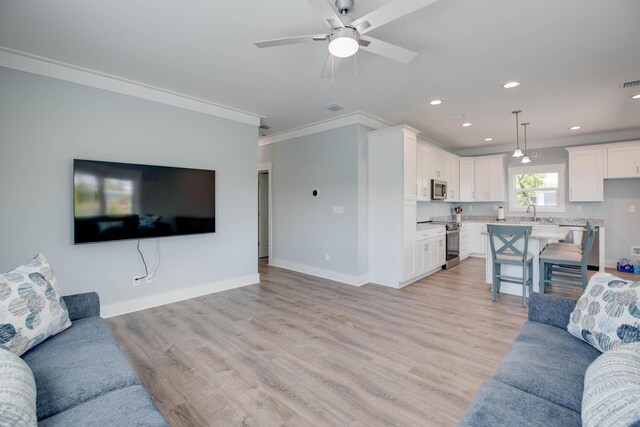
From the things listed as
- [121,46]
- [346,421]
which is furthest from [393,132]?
[346,421]

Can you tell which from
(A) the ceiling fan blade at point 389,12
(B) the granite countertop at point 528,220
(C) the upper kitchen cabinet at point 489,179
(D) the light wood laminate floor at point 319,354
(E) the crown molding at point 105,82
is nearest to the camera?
(A) the ceiling fan blade at point 389,12

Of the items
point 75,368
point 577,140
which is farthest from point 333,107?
point 577,140

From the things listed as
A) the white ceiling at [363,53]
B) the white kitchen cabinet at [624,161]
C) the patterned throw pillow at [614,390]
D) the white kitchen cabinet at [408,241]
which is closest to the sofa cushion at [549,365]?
the patterned throw pillow at [614,390]

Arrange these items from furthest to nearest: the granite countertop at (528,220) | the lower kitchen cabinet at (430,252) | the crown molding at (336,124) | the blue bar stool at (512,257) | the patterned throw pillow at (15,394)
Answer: the granite countertop at (528,220), the lower kitchen cabinet at (430,252), the crown molding at (336,124), the blue bar stool at (512,257), the patterned throw pillow at (15,394)

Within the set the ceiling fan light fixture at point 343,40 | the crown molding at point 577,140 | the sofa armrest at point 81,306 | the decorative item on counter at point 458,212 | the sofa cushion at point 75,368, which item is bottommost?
the sofa cushion at point 75,368

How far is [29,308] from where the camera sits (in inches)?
66.1

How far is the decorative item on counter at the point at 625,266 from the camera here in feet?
18.0

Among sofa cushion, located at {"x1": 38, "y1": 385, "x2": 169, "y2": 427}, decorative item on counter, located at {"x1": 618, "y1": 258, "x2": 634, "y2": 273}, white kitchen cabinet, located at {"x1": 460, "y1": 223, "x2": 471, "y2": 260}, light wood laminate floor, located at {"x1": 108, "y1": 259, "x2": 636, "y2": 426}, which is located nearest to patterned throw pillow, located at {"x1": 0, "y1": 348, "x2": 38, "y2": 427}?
sofa cushion, located at {"x1": 38, "y1": 385, "x2": 169, "y2": 427}

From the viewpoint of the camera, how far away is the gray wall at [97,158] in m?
2.91

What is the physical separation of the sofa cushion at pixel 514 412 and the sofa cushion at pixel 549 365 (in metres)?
0.07

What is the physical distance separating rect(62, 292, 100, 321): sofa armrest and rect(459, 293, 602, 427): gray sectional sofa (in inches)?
96.6

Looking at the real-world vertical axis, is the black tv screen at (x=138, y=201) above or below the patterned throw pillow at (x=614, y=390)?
above

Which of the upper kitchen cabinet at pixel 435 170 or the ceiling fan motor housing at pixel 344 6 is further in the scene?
the upper kitchen cabinet at pixel 435 170

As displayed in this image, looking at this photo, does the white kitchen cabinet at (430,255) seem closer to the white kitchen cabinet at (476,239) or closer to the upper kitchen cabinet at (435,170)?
the upper kitchen cabinet at (435,170)
